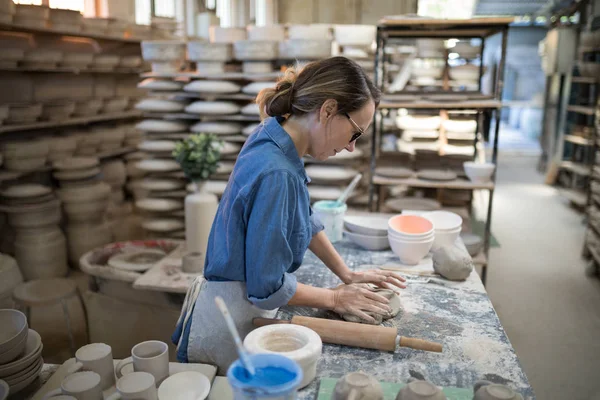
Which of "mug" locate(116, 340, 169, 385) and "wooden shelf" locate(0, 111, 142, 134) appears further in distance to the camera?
"wooden shelf" locate(0, 111, 142, 134)

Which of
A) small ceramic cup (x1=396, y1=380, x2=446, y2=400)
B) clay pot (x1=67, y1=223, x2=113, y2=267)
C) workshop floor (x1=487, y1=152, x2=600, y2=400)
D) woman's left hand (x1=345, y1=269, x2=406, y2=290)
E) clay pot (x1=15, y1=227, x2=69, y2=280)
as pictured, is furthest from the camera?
clay pot (x1=67, y1=223, x2=113, y2=267)

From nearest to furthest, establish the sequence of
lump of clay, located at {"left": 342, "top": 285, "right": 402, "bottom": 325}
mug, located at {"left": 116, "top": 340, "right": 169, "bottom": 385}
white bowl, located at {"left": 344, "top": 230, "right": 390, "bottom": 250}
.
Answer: mug, located at {"left": 116, "top": 340, "right": 169, "bottom": 385} → lump of clay, located at {"left": 342, "top": 285, "right": 402, "bottom": 325} → white bowl, located at {"left": 344, "top": 230, "right": 390, "bottom": 250}

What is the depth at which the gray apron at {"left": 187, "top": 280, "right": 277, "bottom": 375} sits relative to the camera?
5.19ft

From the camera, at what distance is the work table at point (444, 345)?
1.38 m

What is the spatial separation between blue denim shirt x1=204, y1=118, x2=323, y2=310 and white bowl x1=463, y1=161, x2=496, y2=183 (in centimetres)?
254

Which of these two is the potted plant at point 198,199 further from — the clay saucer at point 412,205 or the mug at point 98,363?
the mug at point 98,363

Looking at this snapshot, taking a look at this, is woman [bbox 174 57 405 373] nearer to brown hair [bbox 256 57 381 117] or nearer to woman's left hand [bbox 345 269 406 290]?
brown hair [bbox 256 57 381 117]

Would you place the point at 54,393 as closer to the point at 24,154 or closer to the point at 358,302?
the point at 358,302

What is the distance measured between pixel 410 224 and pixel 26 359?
5.04 feet

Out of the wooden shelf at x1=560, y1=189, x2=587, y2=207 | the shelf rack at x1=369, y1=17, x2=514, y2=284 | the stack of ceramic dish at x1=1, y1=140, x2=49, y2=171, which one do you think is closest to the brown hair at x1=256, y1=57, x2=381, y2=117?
the shelf rack at x1=369, y1=17, x2=514, y2=284

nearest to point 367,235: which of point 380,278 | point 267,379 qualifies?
point 380,278

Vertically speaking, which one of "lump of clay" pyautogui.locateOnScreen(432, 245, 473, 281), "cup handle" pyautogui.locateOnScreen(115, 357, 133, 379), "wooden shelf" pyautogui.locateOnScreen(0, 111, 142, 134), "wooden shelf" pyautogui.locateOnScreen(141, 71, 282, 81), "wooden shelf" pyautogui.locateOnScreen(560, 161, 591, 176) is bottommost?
"wooden shelf" pyautogui.locateOnScreen(560, 161, 591, 176)

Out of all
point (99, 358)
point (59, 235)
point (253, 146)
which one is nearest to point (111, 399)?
point (99, 358)

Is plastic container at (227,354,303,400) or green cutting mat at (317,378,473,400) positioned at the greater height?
plastic container at (227,354,303,400)
